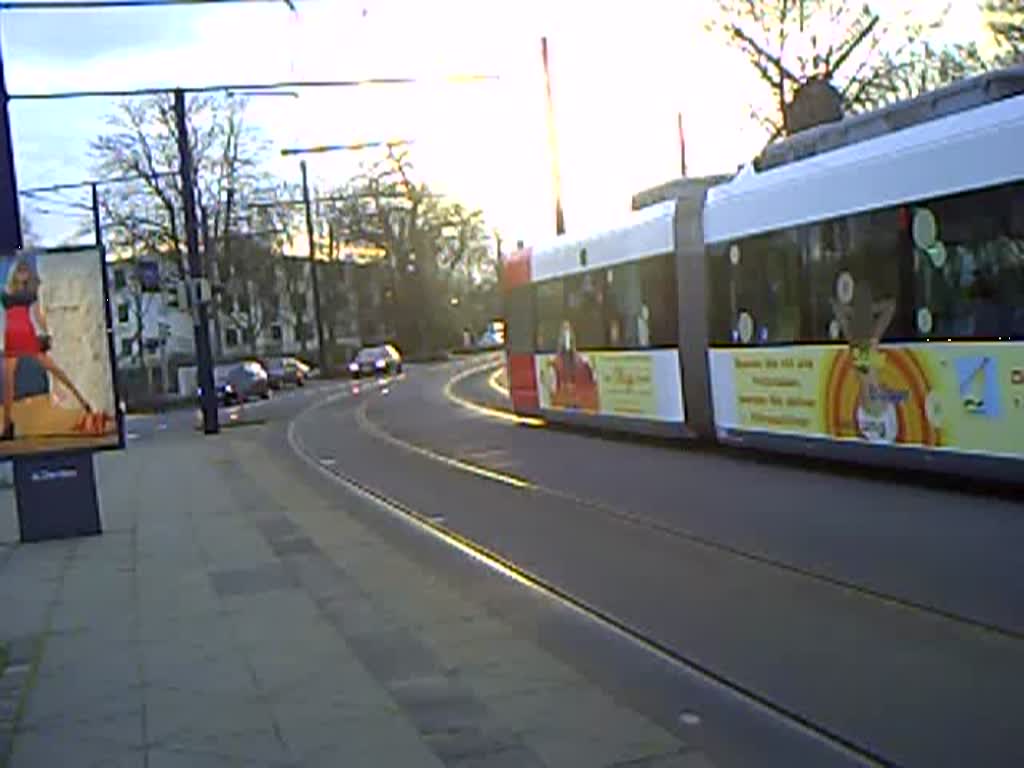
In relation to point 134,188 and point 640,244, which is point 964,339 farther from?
point 134,188

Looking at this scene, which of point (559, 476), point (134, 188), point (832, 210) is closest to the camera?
point (832, 210)

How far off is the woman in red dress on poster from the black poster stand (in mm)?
632

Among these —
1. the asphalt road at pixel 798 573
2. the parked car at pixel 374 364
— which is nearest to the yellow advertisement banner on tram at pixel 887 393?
the asphalt road at pixel 798 573

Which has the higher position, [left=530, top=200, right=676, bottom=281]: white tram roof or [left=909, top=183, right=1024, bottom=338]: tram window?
[left=530, top=200, right=676, bottom=281]: white tram roof

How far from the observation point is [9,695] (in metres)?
7.50

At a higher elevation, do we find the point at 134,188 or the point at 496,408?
the point at 134,188

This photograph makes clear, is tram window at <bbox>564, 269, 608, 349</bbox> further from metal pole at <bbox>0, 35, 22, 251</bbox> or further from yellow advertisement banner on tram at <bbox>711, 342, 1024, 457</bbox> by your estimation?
metal pole at <bbox>0, 35, 22, 251</bbox>

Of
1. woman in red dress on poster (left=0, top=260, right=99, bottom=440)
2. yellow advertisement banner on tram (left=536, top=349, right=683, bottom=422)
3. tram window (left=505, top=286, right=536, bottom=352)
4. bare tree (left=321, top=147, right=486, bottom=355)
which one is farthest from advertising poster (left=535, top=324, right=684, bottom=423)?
bare tree (left=321, top=147, right=486, bottom=355)

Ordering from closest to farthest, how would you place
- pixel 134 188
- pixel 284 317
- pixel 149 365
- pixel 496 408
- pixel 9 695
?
pixel 9 695 → pixel 496 408 → pixel 134 188 → pixel 149 365 → pixel 284 317

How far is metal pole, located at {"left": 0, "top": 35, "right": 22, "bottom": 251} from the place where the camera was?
45.0 feet

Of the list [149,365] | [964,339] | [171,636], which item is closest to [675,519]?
[964,339]

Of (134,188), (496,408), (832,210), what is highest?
(134,188)

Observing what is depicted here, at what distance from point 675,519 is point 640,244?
802cm

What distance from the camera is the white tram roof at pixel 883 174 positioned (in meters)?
11.3
